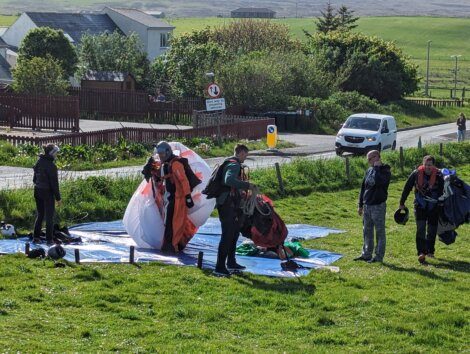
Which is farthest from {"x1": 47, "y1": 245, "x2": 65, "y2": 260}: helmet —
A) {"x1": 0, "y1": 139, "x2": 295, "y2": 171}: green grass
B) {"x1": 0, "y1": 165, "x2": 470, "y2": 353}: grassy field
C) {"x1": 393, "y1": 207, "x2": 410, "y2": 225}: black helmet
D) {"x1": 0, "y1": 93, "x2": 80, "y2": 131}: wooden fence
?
{"x1": 0, "y1": 93, "x2": 80, "y2": 131}: wooden fence

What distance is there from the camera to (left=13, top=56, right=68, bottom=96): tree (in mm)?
48594

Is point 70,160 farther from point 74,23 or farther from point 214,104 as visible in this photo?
point 74,23

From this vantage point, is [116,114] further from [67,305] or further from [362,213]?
[67,305]

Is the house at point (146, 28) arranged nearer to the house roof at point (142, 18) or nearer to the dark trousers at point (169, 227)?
the house roof at point (142, 18)

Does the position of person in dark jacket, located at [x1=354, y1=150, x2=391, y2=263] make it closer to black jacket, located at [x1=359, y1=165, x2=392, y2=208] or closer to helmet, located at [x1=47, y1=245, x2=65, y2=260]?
black jacket, located at [x1=359, y1=165, x2=392, y2=208]

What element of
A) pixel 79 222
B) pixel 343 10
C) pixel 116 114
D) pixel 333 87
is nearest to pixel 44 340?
pixel 79 222

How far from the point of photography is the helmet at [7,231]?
17.1 meters

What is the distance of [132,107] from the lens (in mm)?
51844

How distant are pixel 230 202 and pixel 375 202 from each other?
8.01 feet

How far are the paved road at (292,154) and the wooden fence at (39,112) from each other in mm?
9285

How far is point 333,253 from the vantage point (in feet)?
54.4

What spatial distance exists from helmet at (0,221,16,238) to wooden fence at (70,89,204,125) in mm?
33189

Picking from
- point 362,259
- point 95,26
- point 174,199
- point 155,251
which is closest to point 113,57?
point 95,26

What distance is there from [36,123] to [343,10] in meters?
60.1
